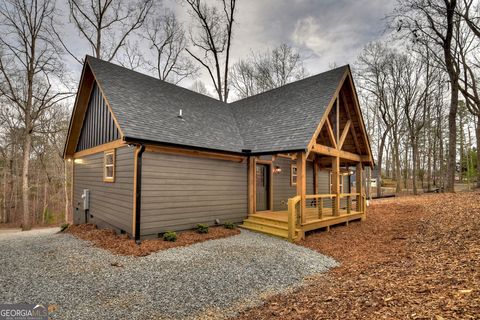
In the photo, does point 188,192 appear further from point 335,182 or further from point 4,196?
point 4,196

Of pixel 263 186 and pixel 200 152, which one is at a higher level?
pixel 200 152

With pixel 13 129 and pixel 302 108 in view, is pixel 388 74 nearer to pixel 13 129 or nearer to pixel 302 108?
pixel 302 108

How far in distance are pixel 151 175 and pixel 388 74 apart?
2556 cm

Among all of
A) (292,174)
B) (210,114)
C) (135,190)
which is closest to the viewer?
(135,190)

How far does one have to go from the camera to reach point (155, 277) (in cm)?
483

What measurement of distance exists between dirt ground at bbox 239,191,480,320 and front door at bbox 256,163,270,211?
10.6 feet

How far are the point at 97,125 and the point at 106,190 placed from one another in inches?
110

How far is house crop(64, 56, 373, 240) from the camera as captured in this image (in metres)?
7.58

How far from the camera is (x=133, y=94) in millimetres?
9125

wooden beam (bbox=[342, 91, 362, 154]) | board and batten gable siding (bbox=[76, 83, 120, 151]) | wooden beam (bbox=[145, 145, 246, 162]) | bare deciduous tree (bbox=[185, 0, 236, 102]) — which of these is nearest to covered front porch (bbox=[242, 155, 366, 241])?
wooden beam (bbox=[342, 91, 362, 154])

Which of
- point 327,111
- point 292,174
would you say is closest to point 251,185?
point 292,174

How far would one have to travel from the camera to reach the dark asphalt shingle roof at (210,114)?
8.03 m

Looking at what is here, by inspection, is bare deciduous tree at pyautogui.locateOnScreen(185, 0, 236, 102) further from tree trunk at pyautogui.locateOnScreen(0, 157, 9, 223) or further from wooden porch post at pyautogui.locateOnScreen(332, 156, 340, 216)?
tree trunk at pyautogui.locateOnScreen(0, 157, 9, 223)

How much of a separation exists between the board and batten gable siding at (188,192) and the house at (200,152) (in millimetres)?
33
